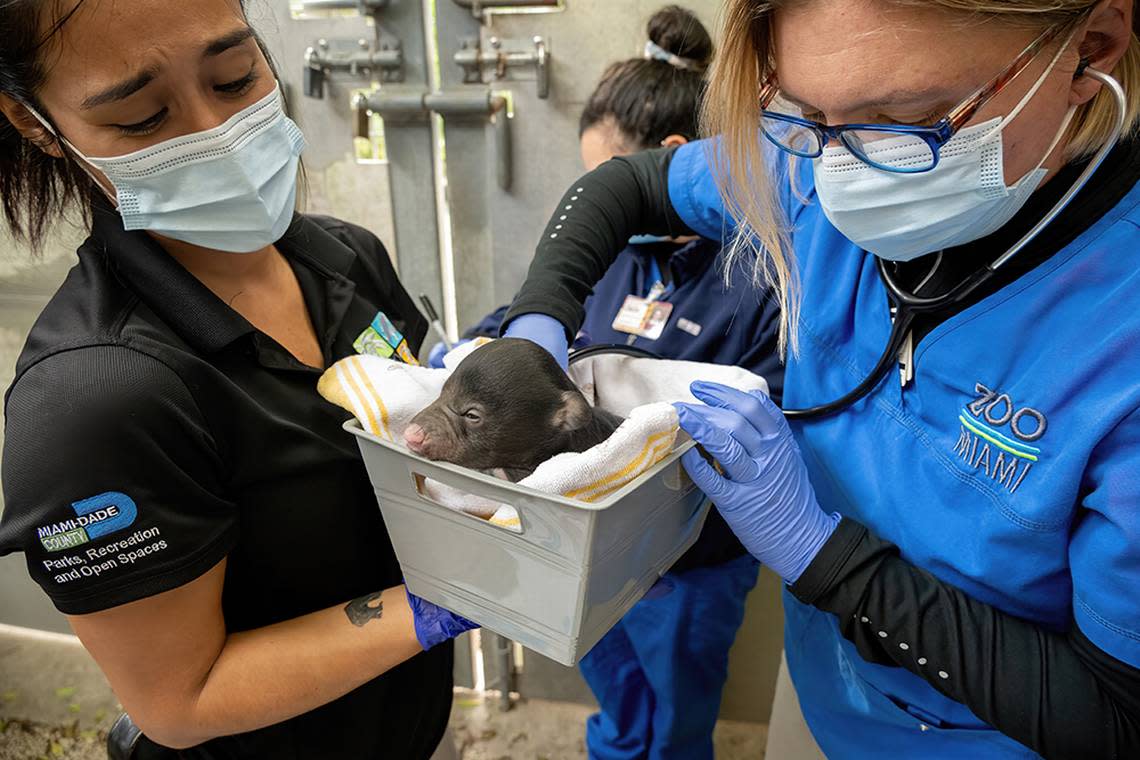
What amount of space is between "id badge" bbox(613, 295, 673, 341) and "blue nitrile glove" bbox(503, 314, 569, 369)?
1.43 ft

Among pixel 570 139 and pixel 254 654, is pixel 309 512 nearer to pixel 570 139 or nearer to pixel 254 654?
pixel 254 654

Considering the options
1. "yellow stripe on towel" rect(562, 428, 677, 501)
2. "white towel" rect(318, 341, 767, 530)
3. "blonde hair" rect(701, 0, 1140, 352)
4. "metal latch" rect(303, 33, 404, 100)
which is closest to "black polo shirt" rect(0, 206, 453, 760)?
"white towel" rect(318, 341, 767, 530)

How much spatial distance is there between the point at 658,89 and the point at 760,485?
3.86 ft

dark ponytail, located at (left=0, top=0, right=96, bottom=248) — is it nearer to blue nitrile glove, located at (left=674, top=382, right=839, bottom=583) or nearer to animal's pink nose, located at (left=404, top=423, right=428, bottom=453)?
animal's pink nose, located at (left=404, top=423, right=428, bottom=453)

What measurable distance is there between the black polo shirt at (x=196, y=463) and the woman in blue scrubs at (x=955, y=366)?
57cm

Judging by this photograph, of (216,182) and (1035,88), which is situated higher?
(1035,88)

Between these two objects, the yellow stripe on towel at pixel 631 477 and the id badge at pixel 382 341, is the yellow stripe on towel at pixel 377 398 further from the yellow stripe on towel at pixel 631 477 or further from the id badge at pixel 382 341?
the yellow stripe on towel at pixel 631 477

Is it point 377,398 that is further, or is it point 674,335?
point 674,335

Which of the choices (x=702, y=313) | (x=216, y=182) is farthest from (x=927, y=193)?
(x=216, y=182)

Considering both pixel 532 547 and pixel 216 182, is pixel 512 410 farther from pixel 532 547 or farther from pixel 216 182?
pixel 216 182

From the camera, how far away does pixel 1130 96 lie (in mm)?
773

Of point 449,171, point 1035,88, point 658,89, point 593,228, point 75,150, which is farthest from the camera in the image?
point 449,171

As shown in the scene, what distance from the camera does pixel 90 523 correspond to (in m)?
0.77

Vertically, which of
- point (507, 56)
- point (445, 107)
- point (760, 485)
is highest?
point (507, 56)
